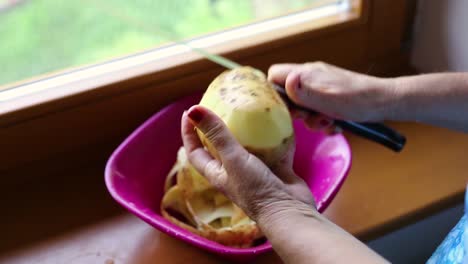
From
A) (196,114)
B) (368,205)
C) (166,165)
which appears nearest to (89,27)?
(166,165)

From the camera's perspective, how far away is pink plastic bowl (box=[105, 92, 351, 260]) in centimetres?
58

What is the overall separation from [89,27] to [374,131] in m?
0.40

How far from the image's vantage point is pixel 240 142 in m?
0.54

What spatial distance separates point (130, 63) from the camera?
0.71 m

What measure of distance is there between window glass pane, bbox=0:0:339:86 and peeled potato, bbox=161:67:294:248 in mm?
174

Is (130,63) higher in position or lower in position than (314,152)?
higher

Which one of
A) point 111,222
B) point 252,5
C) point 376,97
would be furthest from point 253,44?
point 111,222

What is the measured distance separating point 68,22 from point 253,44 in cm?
25

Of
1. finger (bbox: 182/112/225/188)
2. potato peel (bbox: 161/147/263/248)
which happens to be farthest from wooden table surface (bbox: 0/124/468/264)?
finger (bbox: 182/112/225/188)

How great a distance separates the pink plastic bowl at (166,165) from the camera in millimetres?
581

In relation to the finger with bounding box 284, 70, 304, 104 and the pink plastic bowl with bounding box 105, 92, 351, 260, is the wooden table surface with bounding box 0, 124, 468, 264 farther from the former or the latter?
the finger with bounding box 284, 70, 304, 104

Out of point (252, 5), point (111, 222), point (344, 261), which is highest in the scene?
point (252, 5)

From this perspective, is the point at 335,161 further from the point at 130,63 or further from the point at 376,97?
the point at 130,63

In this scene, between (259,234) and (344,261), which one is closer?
(344,261)
